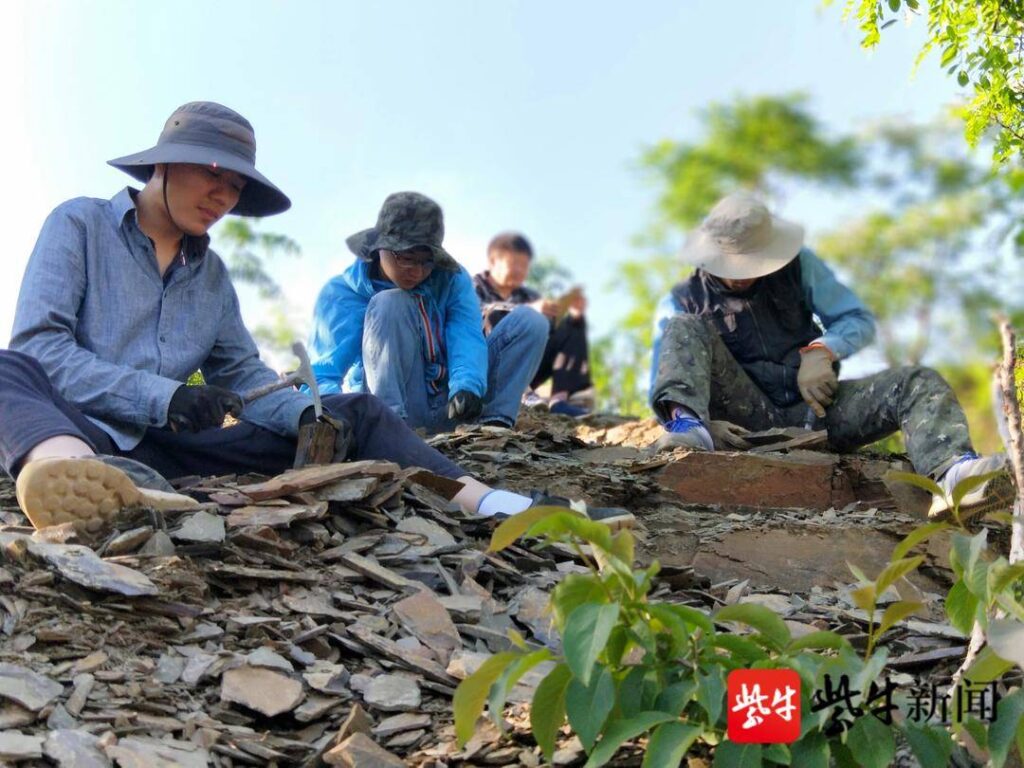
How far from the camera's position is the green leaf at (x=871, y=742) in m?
2.55

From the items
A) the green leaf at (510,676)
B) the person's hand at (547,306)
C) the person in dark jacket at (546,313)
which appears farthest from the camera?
the person's hand at (547,306)

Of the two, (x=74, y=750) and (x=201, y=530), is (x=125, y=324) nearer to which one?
(x=201, y=530)

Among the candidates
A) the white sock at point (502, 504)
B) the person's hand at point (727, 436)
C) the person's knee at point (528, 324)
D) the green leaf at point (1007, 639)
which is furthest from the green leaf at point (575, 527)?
the person's knee at point (528, 324)

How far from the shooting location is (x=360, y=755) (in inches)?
113

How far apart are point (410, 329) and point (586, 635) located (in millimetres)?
3636

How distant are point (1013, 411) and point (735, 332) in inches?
130

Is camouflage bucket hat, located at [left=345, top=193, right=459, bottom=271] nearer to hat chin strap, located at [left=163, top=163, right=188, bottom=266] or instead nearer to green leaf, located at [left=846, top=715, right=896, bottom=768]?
hat chin strap, located at [left=163, top=163, right=188, bottom=266]

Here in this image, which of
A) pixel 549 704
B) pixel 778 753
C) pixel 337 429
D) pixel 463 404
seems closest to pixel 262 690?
pixel 549 704

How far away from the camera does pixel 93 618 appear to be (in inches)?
129

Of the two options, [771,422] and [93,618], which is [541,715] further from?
[771,422]

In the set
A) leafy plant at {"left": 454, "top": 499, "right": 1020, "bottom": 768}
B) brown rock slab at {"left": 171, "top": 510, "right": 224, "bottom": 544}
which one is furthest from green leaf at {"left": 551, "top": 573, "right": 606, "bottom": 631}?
brown rock slab at {"left": 171, "top": 510, "right": 224, "bottom": 544}

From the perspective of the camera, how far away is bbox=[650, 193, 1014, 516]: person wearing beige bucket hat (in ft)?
18.5

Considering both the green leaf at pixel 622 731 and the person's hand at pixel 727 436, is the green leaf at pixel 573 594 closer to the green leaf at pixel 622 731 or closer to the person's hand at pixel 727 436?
the green leaf at pixel 622 731
